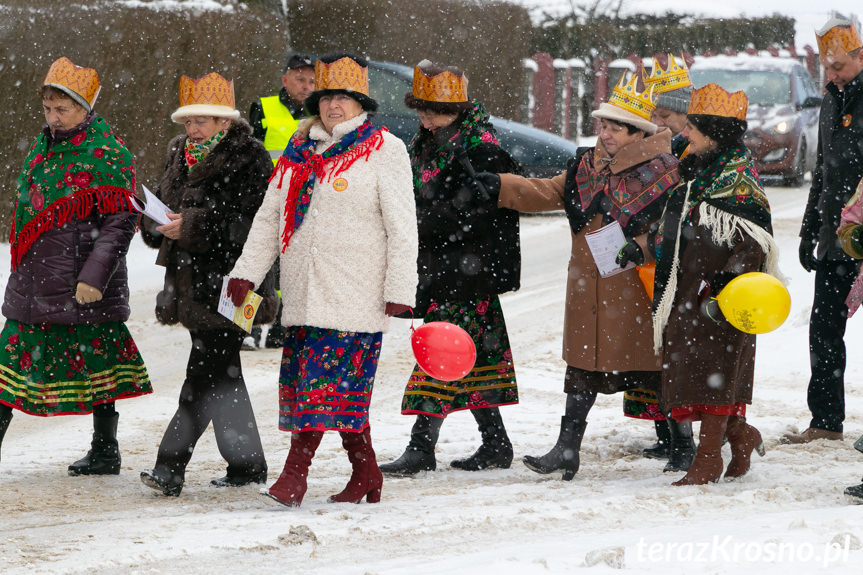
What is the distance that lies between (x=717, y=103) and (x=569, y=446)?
1.58 m

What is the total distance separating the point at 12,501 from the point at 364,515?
1.45 meters

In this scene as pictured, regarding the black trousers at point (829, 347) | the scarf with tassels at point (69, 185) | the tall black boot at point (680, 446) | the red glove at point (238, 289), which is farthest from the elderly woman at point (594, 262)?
the scarf with tassels at point (69, 185)

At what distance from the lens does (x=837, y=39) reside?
19.7ft

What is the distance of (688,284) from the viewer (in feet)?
17.4

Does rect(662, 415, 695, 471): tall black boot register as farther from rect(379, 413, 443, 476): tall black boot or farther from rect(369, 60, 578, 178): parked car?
rect(369, 60, 578, 178): parked car

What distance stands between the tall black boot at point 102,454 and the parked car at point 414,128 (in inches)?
314

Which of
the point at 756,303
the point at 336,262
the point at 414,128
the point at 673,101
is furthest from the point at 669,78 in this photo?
the point at 414,128

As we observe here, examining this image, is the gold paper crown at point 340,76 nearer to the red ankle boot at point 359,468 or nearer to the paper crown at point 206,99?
the paper crown at point 206,99

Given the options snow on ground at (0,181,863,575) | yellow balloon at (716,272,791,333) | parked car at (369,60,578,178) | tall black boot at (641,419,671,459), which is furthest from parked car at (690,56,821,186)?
yellow balloon at (716,272,791,333)

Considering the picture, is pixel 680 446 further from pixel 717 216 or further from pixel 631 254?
pixel 717 216

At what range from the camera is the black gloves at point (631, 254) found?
5379 millimetres

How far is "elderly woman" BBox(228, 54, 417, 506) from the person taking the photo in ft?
15.7

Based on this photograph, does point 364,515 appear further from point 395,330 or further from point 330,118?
point 395,330

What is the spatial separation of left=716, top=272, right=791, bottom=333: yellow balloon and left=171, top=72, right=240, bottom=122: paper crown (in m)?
2.15
